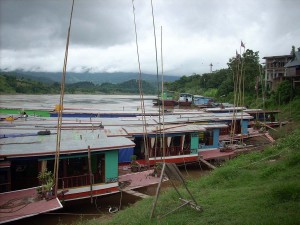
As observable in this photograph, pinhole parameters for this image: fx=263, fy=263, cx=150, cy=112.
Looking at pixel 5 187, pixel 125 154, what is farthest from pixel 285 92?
pixel 5 187

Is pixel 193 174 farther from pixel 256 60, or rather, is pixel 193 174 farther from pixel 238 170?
pixel 256 60

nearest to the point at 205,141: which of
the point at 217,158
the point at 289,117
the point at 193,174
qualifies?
the point at 217,158

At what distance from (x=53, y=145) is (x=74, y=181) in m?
1.63

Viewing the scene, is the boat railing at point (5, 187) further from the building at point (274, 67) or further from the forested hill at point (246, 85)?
the building at point (274, 67)

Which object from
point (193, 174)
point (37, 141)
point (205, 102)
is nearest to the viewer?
point (37, 141)

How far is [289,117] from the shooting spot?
28.2 metres

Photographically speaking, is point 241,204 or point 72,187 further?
point 72,187

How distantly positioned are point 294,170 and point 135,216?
602 cm

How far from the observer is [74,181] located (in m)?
10.3

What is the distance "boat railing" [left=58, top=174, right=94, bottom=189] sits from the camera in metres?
9.92

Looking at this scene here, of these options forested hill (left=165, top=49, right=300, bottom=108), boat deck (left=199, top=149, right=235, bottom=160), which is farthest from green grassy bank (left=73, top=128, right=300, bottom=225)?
forested hill (left=165, top=49, right=300, bottom=108)

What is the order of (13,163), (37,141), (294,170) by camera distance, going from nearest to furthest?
(294,170), (13,163), (37,141)

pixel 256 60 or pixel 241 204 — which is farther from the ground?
pixel 256 60

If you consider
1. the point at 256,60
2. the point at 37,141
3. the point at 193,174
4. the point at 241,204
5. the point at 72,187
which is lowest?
the point at 193,174
